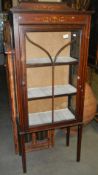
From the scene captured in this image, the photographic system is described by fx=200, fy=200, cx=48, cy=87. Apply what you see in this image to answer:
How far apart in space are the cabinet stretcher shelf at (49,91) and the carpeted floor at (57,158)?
775 mm

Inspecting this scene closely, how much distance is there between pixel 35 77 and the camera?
193cm

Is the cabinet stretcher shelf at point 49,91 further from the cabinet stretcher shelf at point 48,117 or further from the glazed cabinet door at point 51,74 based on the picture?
the cabinet stretcher shelf at point 48,117

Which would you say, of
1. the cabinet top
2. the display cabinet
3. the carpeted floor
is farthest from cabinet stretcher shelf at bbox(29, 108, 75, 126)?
the cabinet top

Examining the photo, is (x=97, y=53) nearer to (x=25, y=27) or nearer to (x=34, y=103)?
(x=34, y=103)

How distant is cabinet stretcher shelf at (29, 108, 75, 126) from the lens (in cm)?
185

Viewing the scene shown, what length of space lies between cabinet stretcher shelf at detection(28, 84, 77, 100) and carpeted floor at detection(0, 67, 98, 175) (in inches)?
30.5

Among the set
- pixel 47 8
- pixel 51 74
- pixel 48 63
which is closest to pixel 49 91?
pixel 51 74

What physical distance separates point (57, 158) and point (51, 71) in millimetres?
953

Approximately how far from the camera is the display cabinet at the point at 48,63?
1.52 meters

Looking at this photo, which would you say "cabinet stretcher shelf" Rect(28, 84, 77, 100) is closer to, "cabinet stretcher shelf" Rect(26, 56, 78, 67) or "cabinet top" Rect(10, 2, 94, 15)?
"cabinet stretcher shelf" Rect(26, 56, 78, 67)

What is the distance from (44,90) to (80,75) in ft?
1.22

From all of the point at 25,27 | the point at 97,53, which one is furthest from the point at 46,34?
the point at 97,53

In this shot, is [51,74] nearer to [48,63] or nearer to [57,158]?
[48,63]

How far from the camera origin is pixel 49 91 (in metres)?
1.87
